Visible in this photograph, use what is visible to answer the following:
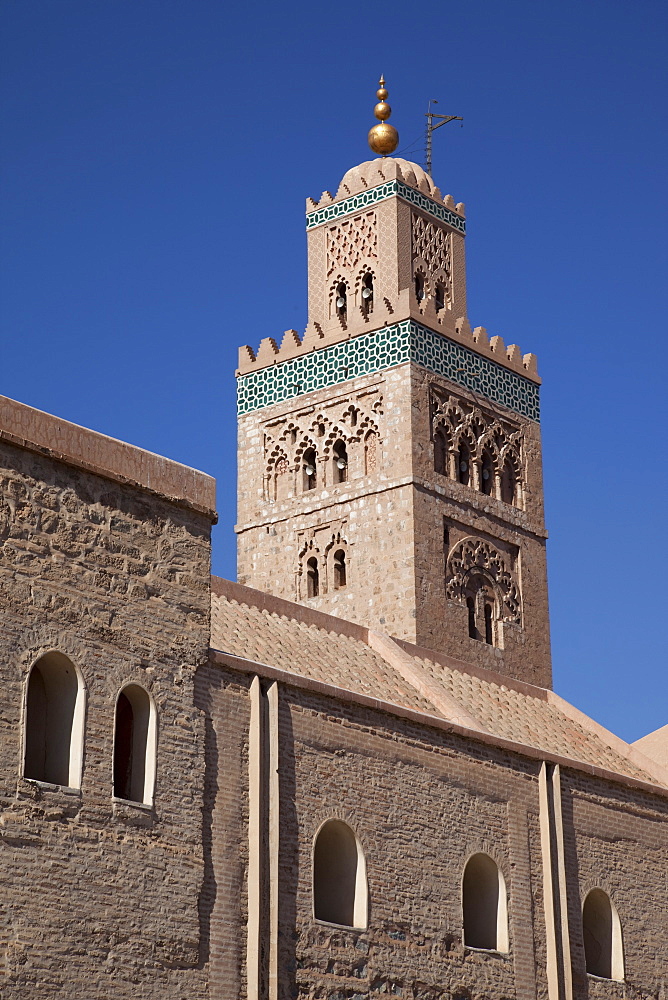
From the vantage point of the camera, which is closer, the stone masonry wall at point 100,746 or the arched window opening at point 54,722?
the stone masonry wall at point 100,746

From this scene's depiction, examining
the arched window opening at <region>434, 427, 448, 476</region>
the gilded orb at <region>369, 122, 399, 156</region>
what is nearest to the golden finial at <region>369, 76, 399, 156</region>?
the gilded orb at <region>369, 122, 399, 156</region>

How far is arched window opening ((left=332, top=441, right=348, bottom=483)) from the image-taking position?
2284cm

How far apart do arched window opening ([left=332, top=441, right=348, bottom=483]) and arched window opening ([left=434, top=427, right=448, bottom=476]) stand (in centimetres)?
121

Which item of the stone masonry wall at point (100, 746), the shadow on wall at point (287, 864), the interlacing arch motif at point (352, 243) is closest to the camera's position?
the stone masonry wall at point (100, 746)

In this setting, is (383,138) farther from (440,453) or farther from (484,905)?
(484,905)

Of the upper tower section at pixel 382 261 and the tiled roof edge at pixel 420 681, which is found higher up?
the upper tower section at pixel 382 261

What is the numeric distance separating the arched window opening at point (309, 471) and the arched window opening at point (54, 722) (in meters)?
9.96

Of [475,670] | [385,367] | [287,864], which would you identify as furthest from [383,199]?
[287,864]

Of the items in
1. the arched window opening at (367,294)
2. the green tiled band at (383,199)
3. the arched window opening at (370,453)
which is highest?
the green tiled band at (383,199)

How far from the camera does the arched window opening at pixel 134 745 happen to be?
13.7 meters

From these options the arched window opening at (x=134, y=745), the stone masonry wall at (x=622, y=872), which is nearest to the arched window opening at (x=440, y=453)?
the stone masonry wall at (x=622, y=872)

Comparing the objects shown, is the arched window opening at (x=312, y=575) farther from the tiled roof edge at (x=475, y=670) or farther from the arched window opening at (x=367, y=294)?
the arched window opening at (x=367, y=294)

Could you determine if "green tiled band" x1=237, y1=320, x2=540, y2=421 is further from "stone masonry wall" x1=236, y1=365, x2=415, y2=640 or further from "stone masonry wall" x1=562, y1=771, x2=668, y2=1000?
"stone masonry wall" x1=562, y1=771, x2=668, y2=1000

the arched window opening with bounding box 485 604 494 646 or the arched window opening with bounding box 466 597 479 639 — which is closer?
the arched window opening with bounding box 466 597 479 639
